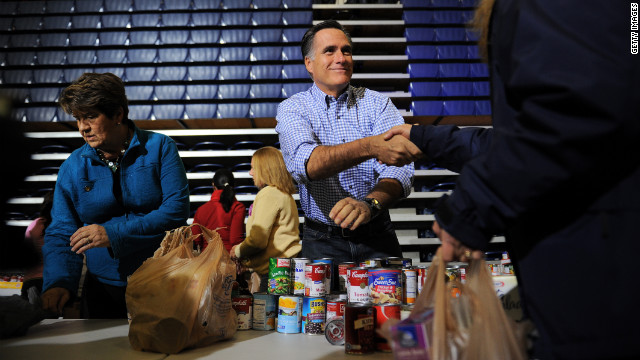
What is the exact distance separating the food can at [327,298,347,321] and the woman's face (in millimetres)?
1174

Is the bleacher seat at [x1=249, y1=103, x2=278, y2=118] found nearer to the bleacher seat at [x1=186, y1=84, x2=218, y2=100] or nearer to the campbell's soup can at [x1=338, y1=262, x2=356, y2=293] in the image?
the bleacher seat at [x1=186, y1=84, x2=218, y2=100]

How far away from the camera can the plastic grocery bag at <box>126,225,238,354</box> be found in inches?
44.1

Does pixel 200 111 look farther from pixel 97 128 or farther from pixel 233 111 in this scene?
pixel 97 128

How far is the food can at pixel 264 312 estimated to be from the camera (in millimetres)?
1380

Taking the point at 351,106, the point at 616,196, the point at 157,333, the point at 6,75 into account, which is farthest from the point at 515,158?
the point at 6,75

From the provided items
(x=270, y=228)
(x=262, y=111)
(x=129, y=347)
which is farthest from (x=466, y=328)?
(x=262, y=111)

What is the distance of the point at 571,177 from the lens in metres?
0.63

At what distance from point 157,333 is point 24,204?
494cm

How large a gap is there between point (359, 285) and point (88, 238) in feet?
3.31

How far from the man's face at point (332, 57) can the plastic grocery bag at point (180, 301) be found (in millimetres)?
980

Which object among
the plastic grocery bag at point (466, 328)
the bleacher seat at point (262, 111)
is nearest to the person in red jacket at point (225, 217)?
the bleacher seat at point (262, 111)

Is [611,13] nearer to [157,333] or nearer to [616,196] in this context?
[616,196]

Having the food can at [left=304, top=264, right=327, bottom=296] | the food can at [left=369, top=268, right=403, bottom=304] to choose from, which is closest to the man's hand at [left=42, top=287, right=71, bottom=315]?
the food can at [left=304, top=264, right=327, bottom=296]

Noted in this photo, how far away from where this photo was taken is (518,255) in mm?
739
